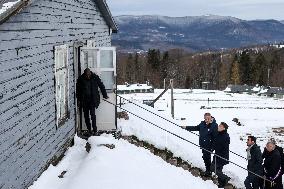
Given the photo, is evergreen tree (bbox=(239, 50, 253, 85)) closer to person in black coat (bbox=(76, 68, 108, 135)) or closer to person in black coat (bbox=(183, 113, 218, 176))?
person in black coat (bbox=(183, 113, 218, 176))

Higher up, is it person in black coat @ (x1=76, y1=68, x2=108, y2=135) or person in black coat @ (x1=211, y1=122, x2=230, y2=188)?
person in black coat @ (x1=76, y1=68, x2=108, y2=135)

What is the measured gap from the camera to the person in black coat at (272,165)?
926 centimetres

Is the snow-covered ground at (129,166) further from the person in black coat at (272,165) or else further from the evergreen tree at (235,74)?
the evergreen tree at (235,74)

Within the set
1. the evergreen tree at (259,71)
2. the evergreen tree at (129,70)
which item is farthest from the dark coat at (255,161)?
the evergreen tree at (129,70)

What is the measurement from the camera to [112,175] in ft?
28.9

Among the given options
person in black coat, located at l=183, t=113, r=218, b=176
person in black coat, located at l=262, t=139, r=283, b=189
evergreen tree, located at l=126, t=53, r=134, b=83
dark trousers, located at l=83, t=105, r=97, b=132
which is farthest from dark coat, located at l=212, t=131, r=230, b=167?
evergreen tree, located at l=126, t=53, r=134, b=83

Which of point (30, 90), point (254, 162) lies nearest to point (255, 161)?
point (254, 162)

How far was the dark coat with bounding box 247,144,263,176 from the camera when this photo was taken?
9.50 metres

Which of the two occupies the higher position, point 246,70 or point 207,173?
point 207,173

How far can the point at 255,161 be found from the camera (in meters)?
9.60

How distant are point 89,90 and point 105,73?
37.7 inches

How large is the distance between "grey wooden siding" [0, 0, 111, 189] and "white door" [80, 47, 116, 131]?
43.1 inches

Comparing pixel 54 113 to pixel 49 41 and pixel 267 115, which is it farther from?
pixel 267 115

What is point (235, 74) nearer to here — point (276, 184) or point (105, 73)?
point (105, 73)
